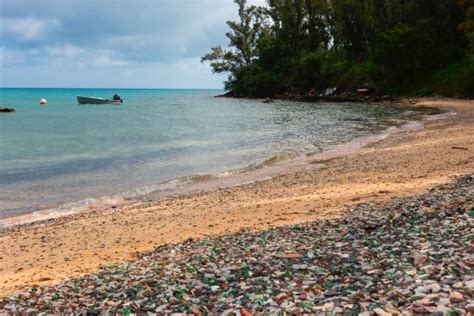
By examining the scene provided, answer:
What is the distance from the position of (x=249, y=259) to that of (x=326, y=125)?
100 feet

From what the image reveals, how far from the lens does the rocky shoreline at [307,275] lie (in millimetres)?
5116

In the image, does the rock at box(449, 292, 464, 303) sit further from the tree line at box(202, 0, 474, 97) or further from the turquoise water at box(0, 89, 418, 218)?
the tree line at box(202, 0, 474, 97)

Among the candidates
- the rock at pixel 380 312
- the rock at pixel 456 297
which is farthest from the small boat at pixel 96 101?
the rock at pixel 456 297

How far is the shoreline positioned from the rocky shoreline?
6.99 metres

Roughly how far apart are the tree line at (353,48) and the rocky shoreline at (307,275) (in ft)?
149

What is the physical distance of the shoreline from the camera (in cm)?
1466

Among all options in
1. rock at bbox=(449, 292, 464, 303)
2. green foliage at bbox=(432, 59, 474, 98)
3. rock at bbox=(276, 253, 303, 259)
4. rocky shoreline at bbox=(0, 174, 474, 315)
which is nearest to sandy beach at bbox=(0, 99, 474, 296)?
rocky shoreline at bbox=(0, 174, 474, 315)

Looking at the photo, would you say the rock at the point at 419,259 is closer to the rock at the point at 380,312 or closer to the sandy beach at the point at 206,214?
the rock at the point at 380,312

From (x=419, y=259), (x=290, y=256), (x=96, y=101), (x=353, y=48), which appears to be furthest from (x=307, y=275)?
(x=96, y=101)

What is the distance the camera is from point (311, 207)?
37.0 ft

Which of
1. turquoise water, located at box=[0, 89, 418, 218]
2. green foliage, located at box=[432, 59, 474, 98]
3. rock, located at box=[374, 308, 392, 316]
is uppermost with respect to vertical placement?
green foliage, located at box=[432, 59, 474, 98]

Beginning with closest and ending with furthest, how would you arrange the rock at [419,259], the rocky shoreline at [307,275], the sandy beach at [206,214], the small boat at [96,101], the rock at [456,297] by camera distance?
the rock at [456,297], the rocky shoreline at [307,275], the rock at [419,259], the sandy beach at [206,214], the small boat at [96,101]

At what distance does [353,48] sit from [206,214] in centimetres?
7620

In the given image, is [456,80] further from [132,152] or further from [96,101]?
[96,101]
